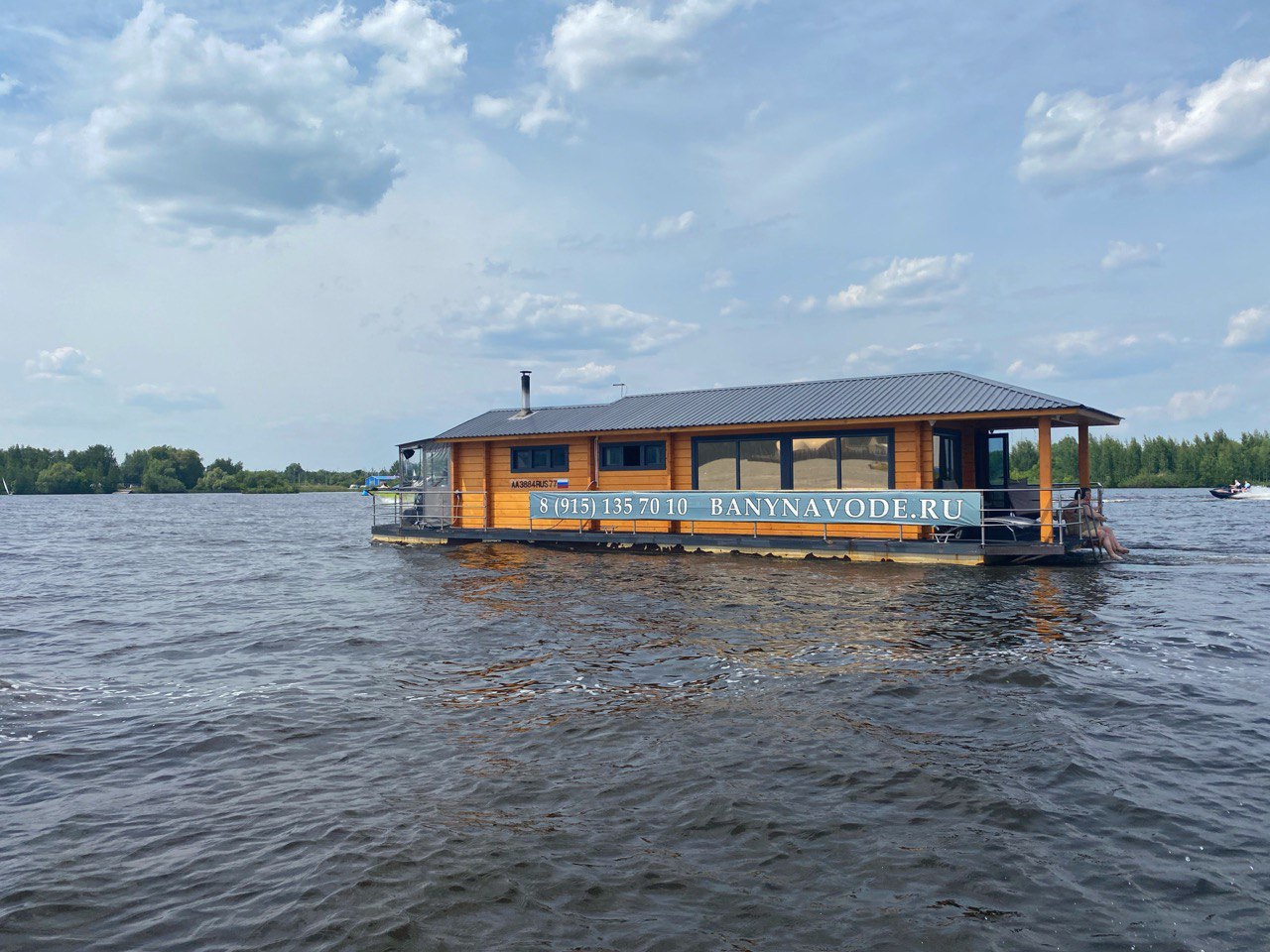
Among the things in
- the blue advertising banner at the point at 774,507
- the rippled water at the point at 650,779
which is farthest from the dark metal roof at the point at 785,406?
the rippled water at the point at 650,779

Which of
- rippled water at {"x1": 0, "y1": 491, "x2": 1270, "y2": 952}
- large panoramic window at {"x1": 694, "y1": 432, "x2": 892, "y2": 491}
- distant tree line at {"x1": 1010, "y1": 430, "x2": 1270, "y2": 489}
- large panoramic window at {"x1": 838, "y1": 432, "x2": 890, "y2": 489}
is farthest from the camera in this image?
distant tree line at {"x1": 1010, "y1": 430, "x2": 1270, "y2": 489}

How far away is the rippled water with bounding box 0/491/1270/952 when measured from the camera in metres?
5.04

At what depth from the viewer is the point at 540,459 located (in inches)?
1089

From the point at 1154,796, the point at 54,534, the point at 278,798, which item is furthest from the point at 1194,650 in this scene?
the point at 54,534

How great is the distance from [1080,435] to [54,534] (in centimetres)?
5141

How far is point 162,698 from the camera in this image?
10.2 metres

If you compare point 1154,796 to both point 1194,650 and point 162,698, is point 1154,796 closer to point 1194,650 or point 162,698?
point 1194,650

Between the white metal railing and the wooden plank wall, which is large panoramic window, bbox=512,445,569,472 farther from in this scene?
the white metal railing

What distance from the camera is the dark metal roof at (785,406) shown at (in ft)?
68.4

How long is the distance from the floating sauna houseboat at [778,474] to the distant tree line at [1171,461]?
256 feet

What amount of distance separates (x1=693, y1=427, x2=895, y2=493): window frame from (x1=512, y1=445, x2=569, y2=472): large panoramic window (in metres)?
4.70

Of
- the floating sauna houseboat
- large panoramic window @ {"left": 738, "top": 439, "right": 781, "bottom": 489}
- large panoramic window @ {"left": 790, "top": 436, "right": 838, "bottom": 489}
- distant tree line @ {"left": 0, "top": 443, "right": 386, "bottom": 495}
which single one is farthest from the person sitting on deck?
distant tree line @ {"left": 0, "top": 443, "right": 386, "bottom": 495}

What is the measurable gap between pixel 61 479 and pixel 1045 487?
168 m

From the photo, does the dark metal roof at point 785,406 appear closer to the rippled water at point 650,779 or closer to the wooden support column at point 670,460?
the wooden support column at point 670,460
